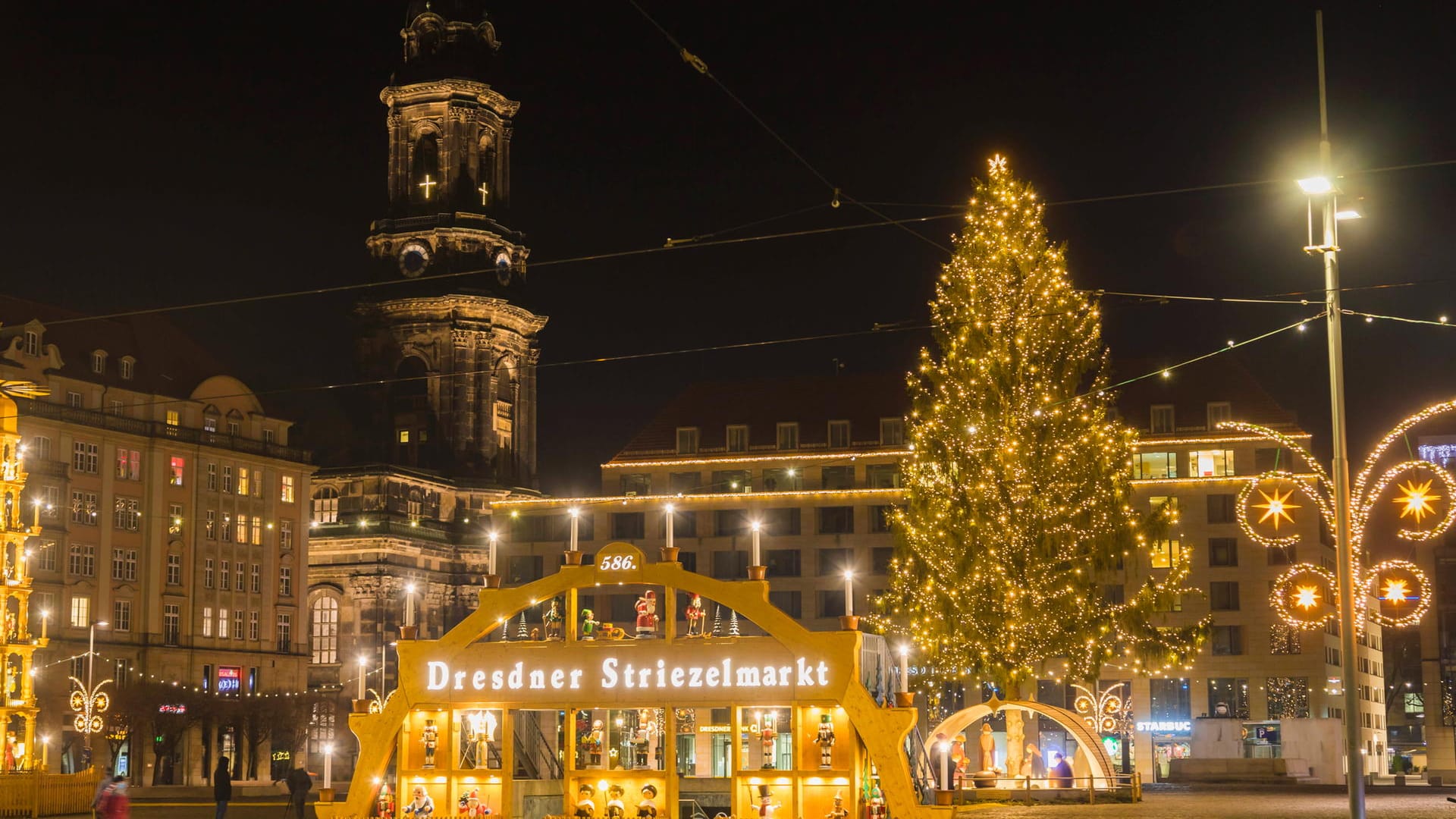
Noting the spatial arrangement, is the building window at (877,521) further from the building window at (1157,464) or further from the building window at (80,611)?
the building window at (80,611)

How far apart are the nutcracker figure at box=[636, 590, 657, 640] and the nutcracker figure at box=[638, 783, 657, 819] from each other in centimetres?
344

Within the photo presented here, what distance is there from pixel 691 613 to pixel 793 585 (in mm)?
61132

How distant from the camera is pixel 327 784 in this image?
3450cm

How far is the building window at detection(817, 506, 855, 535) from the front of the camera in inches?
3723

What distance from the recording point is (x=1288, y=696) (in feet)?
282

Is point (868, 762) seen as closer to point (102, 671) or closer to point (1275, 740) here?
point (1275, 740)

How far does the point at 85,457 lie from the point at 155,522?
211 inches

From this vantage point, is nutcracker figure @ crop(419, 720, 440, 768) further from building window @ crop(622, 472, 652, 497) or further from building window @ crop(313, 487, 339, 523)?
building window @ crop(313, 487, 339, 523)

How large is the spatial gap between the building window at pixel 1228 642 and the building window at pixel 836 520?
730 inches

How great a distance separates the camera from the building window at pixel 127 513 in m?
90.4

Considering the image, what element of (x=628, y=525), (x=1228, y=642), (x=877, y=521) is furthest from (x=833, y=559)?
(x=1228, y=642)

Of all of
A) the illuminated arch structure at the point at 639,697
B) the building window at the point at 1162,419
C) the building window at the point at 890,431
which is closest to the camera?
the illuminated arch structure at the point at 639,697

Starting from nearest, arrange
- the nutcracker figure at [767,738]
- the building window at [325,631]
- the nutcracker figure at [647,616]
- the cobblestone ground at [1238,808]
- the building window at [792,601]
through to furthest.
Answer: the nutcracker figure at [767,738], the nutcracker figure at [647,616], the cobblestone ground at [1238,808], the building window at [792,601], the building window at [325,631]

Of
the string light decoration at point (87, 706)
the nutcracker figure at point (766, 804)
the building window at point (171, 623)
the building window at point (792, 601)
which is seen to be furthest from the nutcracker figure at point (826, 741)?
the building window at point (171, 623)
